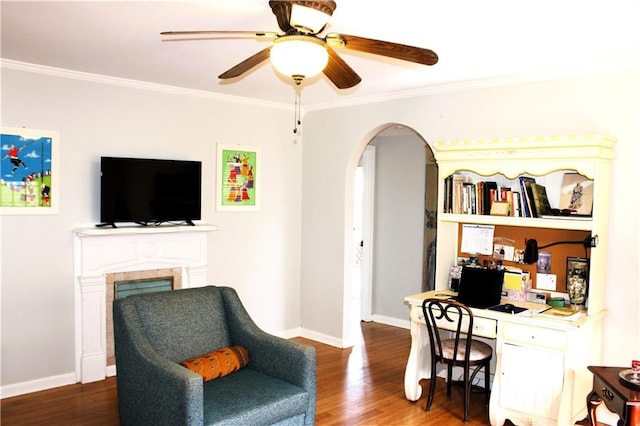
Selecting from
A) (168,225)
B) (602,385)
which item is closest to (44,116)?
(168,225)

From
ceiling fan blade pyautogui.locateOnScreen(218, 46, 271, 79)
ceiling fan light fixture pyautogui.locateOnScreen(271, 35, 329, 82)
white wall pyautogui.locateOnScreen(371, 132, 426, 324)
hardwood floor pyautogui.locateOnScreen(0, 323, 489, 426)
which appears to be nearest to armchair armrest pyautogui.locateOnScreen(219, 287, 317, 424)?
hardwood floor pyautogui.locateOnScreen(0, 323, 489, 426)

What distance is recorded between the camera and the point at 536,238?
4.00 meters

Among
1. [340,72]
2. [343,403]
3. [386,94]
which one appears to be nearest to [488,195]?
[386,94]

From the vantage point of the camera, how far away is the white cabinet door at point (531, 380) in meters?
3.35

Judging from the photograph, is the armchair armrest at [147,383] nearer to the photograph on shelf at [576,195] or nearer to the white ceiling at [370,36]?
the white ceiling at [370,36]

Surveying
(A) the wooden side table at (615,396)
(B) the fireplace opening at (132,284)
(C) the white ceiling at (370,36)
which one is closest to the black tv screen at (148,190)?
(B) the fireplace opening at (132,284)

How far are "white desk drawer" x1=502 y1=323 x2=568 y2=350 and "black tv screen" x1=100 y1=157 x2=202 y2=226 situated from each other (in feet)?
9.30

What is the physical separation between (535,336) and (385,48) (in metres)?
2.16

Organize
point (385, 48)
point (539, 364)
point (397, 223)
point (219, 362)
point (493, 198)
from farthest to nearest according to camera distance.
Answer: point (397, 223), point (493, 198), point (539, 364), point (219, 362), point (385, 48)

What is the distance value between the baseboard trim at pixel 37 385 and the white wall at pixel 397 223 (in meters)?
3.58

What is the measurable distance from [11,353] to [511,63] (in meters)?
4.21

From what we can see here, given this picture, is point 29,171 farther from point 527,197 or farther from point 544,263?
point 544,263

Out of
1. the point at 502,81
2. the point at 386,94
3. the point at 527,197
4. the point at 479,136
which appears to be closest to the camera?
the point at 527,197

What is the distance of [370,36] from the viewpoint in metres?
3.17
